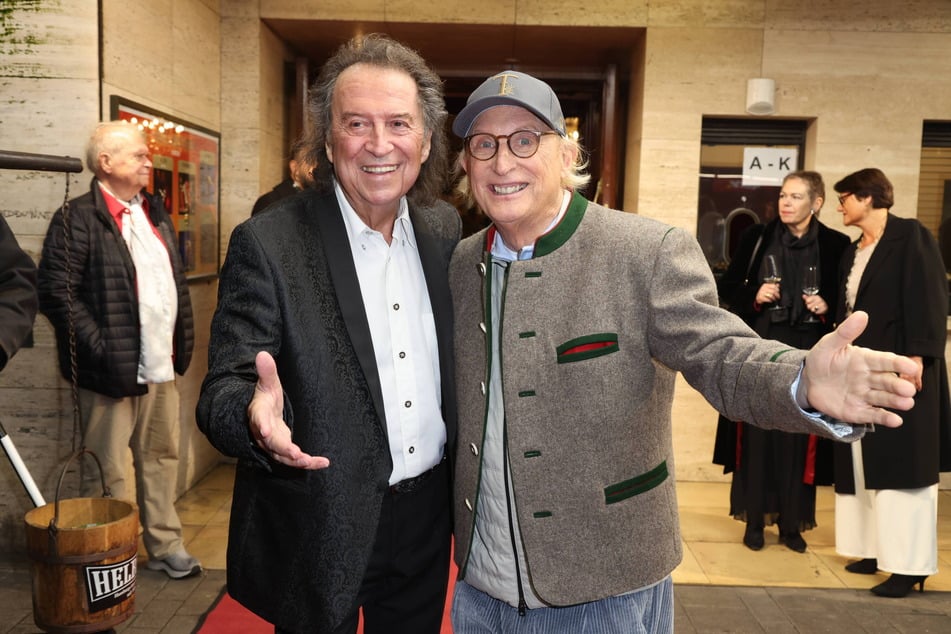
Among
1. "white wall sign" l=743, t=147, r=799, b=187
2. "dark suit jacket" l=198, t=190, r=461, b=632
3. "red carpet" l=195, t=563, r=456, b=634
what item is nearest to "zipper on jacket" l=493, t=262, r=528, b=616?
"dark suit jacket" l=198, t=190, r=461, b=632

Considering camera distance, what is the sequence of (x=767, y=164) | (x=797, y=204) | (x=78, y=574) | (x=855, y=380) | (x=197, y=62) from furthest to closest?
(x=767, y=164) → (x=197, y=62) → (x=797, y=204) → (x=78, y=574) → (x=855, y=380)

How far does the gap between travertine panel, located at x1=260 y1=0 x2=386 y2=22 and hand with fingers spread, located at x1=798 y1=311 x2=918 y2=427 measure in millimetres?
4704

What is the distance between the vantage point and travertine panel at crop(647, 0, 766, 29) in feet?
17.4

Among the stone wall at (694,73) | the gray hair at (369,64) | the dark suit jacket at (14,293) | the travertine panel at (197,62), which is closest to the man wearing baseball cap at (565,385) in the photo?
the gray hair at (369,64)

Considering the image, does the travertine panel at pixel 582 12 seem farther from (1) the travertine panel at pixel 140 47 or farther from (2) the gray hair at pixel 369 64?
(2) the gray hair at pixel 369 64

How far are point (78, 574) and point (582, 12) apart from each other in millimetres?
4419

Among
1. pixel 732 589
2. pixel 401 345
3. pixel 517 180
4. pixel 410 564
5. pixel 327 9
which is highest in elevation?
pixel 327 9

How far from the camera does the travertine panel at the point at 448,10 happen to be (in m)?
5.35

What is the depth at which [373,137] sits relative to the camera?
1803 mm

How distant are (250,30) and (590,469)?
4.64 meters

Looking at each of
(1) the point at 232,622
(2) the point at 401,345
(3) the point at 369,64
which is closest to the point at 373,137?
(3) the point at 369,64

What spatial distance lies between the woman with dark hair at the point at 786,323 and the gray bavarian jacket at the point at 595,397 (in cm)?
277

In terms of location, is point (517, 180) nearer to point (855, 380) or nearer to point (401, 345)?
point (401, 345)

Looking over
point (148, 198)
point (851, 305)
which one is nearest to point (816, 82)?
point (851, 305)
